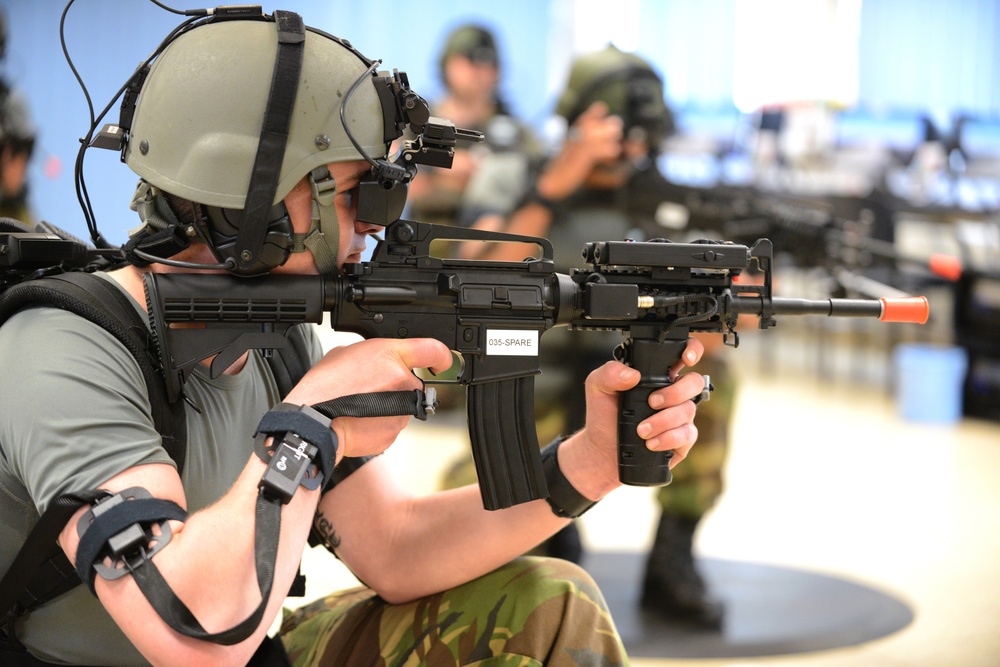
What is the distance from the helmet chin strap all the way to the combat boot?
1861mm

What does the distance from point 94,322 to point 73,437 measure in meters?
0.16

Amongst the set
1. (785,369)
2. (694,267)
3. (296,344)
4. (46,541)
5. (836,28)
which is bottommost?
(785,369)

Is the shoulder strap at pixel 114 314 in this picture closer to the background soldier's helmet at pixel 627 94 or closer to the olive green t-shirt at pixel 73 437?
the olive green t-shirt at pixel 73 437

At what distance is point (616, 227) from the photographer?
332 cm

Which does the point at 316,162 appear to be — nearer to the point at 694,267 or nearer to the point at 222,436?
the point at 222,436

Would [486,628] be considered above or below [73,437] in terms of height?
below

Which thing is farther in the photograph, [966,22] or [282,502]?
[966,22]

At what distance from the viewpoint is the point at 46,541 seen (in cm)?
120

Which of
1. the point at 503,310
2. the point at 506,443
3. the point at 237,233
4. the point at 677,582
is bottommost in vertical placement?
the point at 677,582

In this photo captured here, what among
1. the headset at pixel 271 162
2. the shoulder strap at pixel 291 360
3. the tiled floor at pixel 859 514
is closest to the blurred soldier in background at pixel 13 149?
the tiled floor at pixel 859 514

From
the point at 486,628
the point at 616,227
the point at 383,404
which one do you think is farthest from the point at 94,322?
the point at 616,227

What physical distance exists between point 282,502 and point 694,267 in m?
0.73

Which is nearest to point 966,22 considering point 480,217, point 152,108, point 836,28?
point 836,28

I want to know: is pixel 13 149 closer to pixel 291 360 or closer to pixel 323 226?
pixel 291 360
